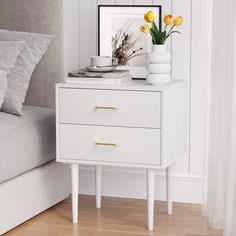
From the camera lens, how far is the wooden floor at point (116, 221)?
10.0 ft

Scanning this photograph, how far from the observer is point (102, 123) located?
120 inches

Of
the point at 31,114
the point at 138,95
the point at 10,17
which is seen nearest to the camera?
the point at 138,95

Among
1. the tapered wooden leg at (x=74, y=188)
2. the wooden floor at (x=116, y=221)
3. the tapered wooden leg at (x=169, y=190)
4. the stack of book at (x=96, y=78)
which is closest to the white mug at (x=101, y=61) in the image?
the stack of book at (x=96, y=78)

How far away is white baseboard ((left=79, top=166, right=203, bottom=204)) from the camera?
11.5ft

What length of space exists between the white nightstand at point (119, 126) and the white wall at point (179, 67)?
318 millimetres

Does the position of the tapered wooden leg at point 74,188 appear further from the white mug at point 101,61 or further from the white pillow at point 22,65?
the white mug at point 101,61

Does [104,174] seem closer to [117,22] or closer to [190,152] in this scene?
[190,152]

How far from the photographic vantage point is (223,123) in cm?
294

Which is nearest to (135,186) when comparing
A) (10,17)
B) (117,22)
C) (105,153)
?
(105,153)

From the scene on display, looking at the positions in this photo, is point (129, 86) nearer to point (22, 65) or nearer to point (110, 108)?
point (110, 108)

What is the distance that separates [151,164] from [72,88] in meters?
0.48

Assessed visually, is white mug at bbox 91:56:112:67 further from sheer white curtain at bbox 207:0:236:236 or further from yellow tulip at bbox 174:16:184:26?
sheer white curtain at bbox 207:0:236:236

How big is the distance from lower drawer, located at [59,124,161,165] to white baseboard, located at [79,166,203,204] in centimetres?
53

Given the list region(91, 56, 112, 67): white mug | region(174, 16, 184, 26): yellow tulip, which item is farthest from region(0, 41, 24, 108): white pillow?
region(174, 16, 184, 26): yellow tulip
